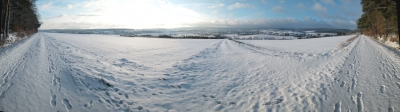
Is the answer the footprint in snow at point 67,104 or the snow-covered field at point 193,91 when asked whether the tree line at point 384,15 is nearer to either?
the snow-covered field at point 193,91

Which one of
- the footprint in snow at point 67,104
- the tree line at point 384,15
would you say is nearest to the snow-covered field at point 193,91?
the footprint in snow at point 67,104

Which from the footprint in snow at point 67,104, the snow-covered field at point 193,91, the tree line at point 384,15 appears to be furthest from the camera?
the tree line at point 384,15

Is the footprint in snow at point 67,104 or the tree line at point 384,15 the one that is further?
the tree line at point 384,15

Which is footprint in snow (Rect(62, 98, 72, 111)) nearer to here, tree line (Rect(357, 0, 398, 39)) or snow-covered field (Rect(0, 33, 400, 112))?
snow-covered field (Rect(0, 33, 400, 112))

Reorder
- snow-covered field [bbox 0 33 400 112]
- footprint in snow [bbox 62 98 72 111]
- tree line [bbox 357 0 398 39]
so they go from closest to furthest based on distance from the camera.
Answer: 1. footprint in snow [bbox 62 98 72 111]
2. snow-covered field [bbox 0 33 400 112]
3. tree line [bbox 357 0 398 39]

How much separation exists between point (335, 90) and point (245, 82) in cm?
348

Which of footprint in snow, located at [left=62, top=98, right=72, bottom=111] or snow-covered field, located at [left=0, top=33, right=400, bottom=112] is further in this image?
snow-covered field, located at [left=0, top=33, right=400, bottom=112]

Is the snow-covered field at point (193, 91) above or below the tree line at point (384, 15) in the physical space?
below

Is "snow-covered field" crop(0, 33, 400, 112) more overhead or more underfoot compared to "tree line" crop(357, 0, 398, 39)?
more underfoot

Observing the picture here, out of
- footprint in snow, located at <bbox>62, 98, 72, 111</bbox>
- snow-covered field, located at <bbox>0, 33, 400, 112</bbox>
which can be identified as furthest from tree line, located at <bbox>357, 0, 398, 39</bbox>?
footprint in snow, located at <bbox>62, 98, 72, 111</bbox>

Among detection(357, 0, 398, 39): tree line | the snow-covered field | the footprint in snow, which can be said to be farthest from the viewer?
detection(357, 0, 398, 39): tree line

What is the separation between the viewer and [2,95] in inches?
215

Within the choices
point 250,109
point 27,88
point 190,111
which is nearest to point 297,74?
point 250,109

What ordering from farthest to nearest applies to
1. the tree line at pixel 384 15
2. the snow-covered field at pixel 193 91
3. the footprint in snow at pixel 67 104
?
1. the tree line at pixel 384 15
2. the snow-covered field at pixel 193 91
3. the footprint in snow at pixel 67 104
